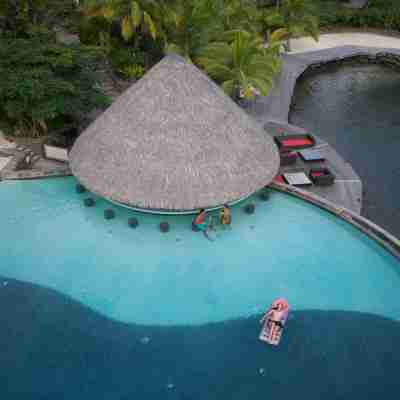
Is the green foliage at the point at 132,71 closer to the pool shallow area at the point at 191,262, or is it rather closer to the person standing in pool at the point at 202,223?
the pool shallow area at the point at 191,262

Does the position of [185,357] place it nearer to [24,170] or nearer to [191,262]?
[191,262]

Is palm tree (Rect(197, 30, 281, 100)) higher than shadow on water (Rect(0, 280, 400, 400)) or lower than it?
higher

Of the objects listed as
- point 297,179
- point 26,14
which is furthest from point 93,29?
point 297,179

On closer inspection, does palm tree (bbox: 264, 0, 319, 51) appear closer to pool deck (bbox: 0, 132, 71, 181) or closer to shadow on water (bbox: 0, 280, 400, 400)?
pool deck (bbox: 0, 132, 71, 181)

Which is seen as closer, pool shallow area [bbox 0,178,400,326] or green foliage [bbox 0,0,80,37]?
pool shallow area [bbox 0,178,400,326]

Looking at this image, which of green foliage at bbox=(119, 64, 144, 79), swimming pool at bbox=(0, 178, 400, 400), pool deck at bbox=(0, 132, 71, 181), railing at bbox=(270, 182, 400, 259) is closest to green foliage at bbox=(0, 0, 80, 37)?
green foliage at bbox=(119, 64, 144, 79)

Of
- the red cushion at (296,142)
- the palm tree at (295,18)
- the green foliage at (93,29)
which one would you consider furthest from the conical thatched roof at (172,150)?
the palm tree at (295,18)

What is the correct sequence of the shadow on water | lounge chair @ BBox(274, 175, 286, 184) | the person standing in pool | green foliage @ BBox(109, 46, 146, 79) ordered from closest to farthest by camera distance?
the shadow on water, the person standing in pool, lounge chair @ BBox(274, 175, 286, 184), green foliage @ BBox(109, 46, 146, 79)

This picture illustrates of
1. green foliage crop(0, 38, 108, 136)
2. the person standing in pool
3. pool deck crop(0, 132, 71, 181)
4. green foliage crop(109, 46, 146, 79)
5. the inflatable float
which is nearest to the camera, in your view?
the inflatable float
